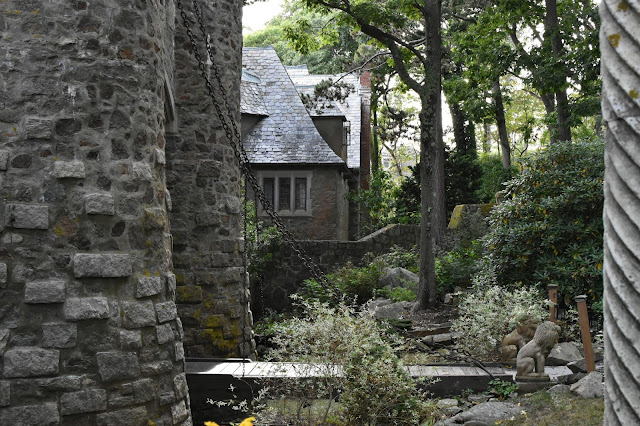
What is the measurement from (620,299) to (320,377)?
5.33 m

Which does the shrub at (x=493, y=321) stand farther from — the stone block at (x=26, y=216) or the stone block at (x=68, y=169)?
the stone block at (x=26, y=216)

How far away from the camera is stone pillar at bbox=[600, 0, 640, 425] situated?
6.08 feet

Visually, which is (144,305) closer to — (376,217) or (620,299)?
(620,299)

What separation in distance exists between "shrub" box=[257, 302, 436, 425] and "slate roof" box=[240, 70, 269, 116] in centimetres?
1760

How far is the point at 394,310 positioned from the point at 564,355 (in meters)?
5.46

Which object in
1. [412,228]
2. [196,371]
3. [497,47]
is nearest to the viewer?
[196,371]

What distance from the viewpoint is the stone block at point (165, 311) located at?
6012mm

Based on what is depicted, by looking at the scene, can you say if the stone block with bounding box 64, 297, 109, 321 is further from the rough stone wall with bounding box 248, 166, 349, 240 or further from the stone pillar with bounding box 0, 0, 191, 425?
the rough stone wall with bounding box 248, 166, 349, 240

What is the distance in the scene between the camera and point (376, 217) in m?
28.0

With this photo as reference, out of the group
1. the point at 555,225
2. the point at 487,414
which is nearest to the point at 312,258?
the point at 555,225

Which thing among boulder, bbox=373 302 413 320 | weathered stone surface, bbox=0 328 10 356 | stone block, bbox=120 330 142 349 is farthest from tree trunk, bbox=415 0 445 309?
weathered stone surface, bbox=0 328 10 356

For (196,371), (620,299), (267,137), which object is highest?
(267,137)

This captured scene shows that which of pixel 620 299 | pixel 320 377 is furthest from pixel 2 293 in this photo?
pixel 620 299

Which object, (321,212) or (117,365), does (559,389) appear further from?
(321,212)
